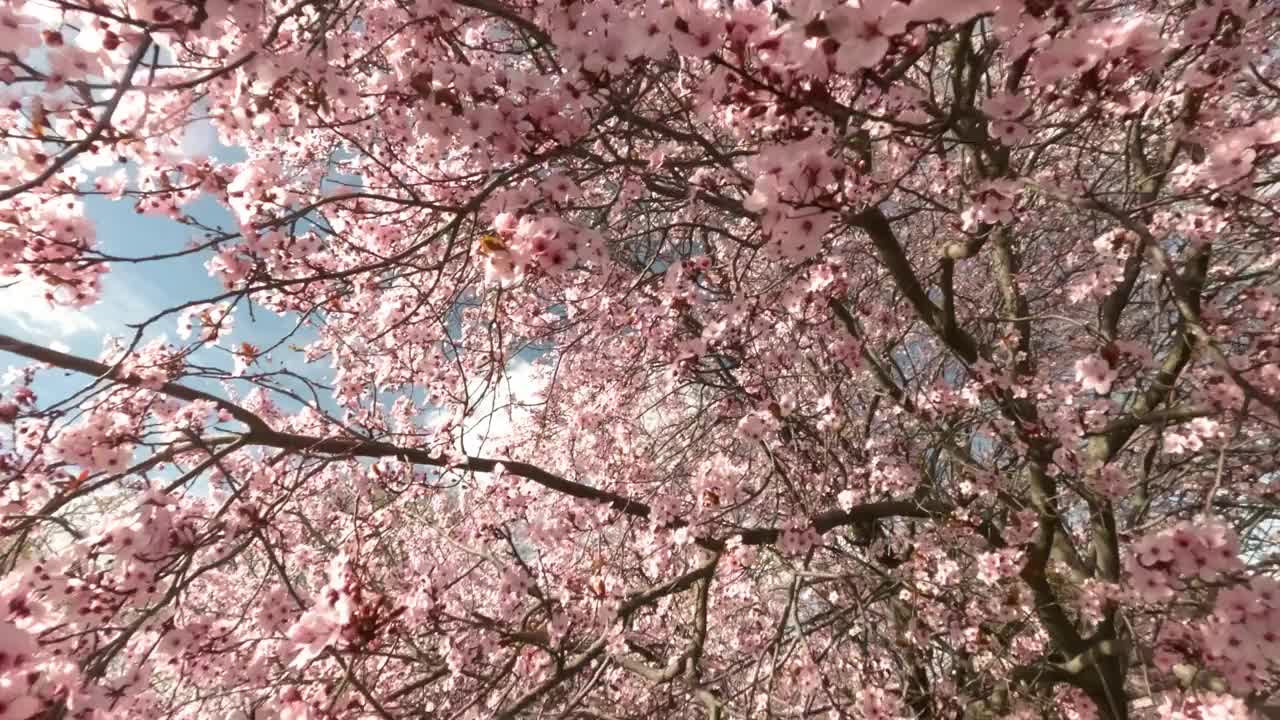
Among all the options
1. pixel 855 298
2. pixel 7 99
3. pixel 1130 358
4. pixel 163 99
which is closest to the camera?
pixel 7 99

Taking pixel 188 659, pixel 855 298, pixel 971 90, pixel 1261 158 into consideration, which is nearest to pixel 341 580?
pixel 188 659

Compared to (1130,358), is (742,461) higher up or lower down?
higher up

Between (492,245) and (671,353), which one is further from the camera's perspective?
(671,353)

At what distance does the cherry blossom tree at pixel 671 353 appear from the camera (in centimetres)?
200

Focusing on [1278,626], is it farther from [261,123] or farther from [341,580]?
[261,123]

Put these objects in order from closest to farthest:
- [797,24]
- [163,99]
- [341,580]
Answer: [797,24] → [341,580] → [163,99]

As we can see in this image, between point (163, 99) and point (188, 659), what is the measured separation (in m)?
2.79

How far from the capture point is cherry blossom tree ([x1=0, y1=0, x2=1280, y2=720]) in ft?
6.55

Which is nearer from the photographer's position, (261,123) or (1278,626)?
(1278,626)

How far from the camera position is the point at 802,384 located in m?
6.06

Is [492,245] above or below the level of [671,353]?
below

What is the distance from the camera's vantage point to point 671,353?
502 centimetres

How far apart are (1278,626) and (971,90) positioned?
258cm

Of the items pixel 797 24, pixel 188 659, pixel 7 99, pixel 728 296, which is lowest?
pixel 188 659
